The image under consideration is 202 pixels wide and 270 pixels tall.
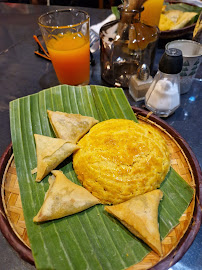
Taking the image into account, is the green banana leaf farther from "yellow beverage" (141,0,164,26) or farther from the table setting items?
"yellow beverage" (141,0,164,26)

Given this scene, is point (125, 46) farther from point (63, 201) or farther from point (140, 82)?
point (63, 201)

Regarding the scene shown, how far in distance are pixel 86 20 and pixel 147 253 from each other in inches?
81.7

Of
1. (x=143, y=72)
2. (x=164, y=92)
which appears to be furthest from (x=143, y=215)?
(x=143, y=72)

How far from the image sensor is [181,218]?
4.41ft

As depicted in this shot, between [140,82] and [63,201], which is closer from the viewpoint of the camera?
[63,201]

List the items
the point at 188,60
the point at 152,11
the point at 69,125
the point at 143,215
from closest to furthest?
the point at 143,215 < the point at 69,125 < the point at 188,60 < the point at 152,11

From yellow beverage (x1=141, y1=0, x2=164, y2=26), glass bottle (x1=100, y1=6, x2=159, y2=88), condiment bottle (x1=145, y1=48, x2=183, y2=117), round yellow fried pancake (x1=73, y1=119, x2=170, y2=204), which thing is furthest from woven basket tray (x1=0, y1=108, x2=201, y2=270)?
yellow beverage (x1=141, y1=0, x2=164, y2=26)

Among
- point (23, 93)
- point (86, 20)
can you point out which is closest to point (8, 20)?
point (23, 93)

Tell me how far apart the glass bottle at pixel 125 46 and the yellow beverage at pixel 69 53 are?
275 millimetres

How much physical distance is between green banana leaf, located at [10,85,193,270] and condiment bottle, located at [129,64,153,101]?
44 centimetres

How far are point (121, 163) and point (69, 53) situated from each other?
1.36 meters

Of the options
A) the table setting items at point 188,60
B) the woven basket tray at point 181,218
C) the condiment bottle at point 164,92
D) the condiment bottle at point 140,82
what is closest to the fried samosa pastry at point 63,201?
the woven basket tray at point 181,218

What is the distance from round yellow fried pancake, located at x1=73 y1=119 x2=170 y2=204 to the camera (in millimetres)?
1404

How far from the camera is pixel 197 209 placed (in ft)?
4.33
